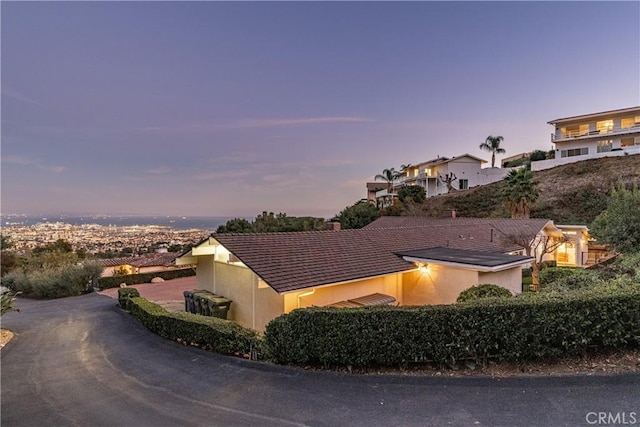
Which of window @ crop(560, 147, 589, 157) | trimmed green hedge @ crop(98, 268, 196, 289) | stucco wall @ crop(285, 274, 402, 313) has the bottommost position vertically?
trimmed green hedge @ crop(98, 268, 196, 289)

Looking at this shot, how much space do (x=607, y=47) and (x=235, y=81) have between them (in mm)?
29585

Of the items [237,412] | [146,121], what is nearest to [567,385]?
[237,412]

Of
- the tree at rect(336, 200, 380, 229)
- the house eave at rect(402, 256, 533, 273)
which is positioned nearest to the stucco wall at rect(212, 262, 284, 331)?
the house eave at rect(402, 256, 533, 273)

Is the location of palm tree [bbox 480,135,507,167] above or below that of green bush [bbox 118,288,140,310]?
above

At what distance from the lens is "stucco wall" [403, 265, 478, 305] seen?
1245 cm

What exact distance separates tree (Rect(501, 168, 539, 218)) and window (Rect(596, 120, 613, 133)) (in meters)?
29.4

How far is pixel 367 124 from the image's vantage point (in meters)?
32.7

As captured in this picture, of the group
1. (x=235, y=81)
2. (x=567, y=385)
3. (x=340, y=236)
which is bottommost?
(x=567, y=385)

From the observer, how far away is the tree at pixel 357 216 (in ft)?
129

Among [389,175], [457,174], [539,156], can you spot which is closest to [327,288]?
[457,174]

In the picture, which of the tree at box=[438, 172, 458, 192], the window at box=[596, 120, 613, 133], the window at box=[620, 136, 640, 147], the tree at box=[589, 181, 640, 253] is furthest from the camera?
the tree at box=[438, 172, 458, 192]

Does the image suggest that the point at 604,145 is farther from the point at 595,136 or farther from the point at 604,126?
the point at 604,126

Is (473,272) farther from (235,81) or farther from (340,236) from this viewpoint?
(235,81)

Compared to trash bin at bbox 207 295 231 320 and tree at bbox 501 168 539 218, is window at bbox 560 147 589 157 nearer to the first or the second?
tree at bbox 501 168 539 218
